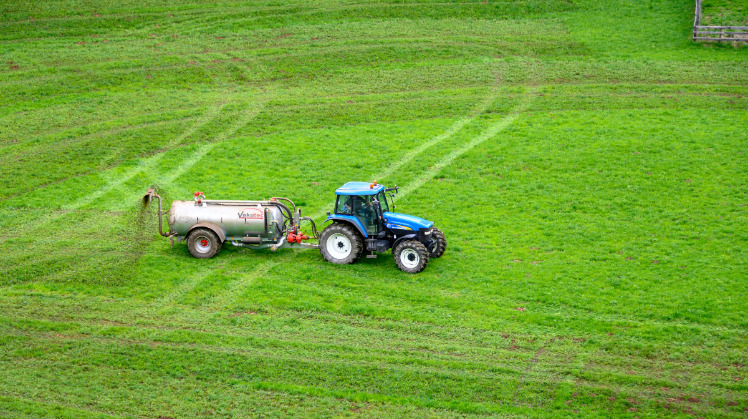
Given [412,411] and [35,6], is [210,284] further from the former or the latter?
[35,6]

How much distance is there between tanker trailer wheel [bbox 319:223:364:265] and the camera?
90.6 ft

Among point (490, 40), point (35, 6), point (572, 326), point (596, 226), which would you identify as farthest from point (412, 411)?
point (35, 6)

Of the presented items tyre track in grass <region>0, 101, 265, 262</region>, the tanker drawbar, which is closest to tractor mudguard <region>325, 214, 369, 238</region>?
the tanker drawbar

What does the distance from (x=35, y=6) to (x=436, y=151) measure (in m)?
33.3

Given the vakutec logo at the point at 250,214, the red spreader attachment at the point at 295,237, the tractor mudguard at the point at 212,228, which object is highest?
the vakutec logo at the point at 250,214

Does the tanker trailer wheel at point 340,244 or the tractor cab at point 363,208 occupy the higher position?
the tractor cab at point 363,208

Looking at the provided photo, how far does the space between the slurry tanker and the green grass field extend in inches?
26.2

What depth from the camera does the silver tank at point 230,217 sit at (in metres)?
27.9

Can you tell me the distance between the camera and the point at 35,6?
5428cm

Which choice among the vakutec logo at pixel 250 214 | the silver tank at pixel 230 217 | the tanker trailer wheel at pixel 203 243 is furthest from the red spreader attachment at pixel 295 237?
the tanker trailer wheel at pixel 203 243

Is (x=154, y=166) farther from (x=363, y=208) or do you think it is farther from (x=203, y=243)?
(x=363, y=208)

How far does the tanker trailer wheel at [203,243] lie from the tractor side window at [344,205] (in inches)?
182

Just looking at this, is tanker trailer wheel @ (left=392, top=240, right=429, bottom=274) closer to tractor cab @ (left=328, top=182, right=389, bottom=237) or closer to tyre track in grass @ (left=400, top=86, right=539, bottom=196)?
tractor cab @ (left=328, top=182, right=389, bottom=237)

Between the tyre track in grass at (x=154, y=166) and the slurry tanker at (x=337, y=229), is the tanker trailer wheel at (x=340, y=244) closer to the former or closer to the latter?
the slurry tanker at (x=337, y=229)
